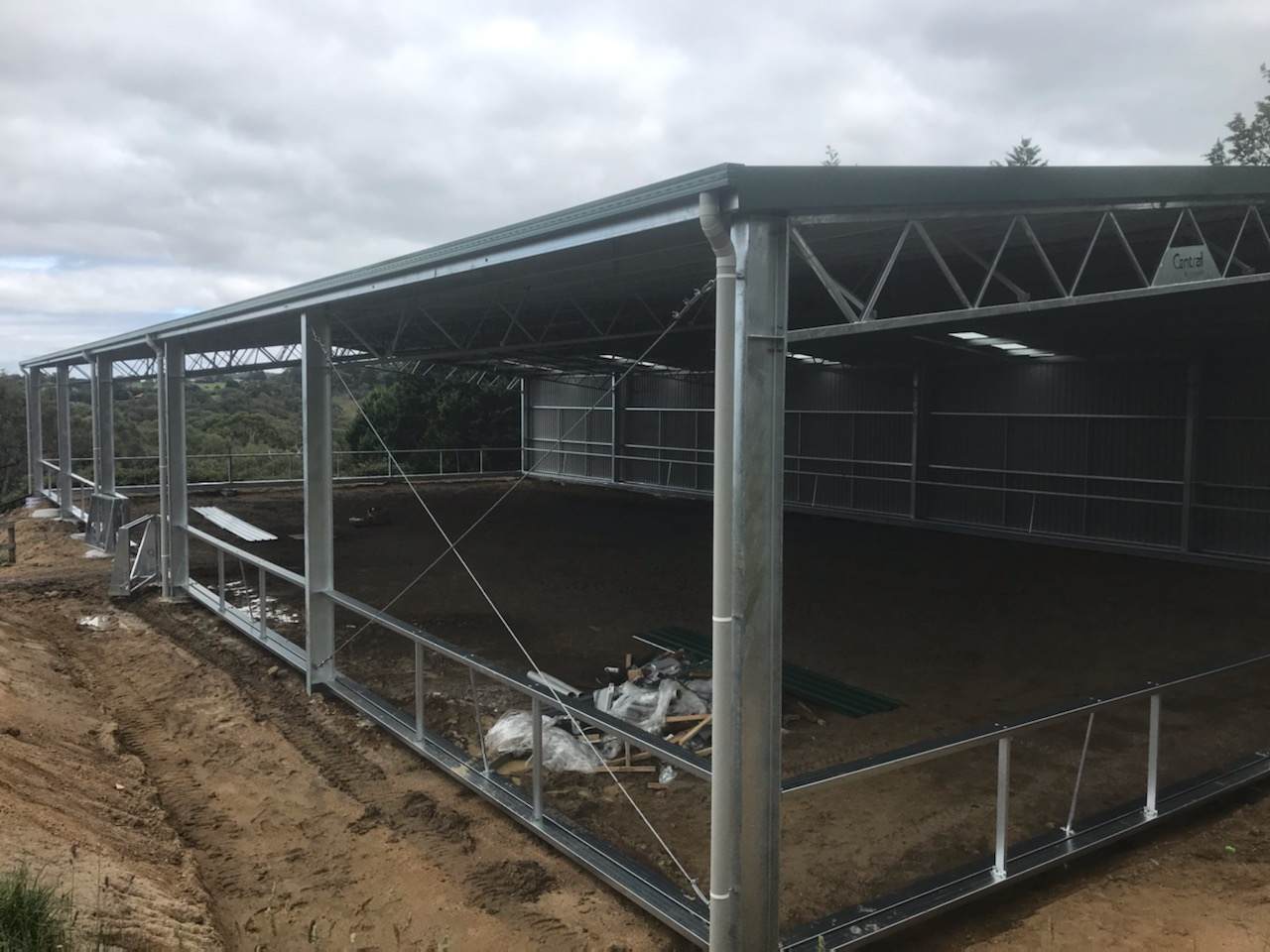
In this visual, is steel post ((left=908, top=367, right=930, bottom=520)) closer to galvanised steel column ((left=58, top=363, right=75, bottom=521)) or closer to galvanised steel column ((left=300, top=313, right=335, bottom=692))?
galvanised steel column ((left=300, top=313, right=335, bottom=692))

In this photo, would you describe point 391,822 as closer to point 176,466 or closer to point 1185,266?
point 1185,266

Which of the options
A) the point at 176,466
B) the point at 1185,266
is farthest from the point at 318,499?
the point at 1185,266

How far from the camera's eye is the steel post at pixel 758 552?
12.9ft

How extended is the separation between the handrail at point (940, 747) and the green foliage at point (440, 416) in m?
31.0

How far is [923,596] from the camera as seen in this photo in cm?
1314

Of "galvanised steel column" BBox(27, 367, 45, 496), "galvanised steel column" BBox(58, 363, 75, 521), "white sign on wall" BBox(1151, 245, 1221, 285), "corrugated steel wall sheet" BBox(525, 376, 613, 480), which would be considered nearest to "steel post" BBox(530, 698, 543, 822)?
"white sign on wall" BBox(1151, 245, 1221, 285)

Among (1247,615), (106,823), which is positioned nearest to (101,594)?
(106,823)

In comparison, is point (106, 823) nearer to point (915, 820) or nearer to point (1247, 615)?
point (915, 820)

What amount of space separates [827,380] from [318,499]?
16.8 m

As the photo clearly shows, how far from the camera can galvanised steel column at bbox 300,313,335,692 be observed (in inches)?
342

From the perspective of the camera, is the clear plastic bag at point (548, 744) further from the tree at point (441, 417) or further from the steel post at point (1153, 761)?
the tree at point (441, 417)

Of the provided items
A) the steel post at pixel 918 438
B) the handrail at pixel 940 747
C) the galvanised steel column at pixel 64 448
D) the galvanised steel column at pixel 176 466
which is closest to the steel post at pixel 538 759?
the handrail at pixel 940 747

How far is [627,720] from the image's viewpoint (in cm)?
726

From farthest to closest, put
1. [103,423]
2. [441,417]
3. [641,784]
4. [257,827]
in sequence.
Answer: [441,417], [103,423], [641,784], [257,827]
